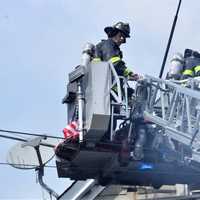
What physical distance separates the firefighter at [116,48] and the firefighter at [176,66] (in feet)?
2.03

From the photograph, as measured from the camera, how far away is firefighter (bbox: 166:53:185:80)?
9.82 m

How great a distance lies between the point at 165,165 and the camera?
10.1 metres

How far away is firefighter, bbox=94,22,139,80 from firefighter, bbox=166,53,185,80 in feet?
2.03

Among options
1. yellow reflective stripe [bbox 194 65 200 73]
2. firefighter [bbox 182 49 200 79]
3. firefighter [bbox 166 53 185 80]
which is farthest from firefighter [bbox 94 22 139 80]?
yellow reflective stripe [bbox 194 65 200 73]

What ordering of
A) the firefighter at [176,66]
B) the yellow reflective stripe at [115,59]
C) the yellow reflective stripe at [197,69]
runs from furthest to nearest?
1. the firefighter at [176,66]
2. the yellow reflective stripe at [197,69]
3. the yellow reflective stripe at [115,59]

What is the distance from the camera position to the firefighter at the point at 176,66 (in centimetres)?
982

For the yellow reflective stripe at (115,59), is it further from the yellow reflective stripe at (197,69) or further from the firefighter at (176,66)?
the yellow reflective stripe at (197,69)

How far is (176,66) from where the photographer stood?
988 centimetres

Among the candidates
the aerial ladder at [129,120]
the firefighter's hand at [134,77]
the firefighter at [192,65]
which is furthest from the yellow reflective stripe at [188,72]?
the firefighter's hand at [134,77]

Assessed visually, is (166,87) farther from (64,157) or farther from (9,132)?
(9,132)

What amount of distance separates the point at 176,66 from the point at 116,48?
0.93 m

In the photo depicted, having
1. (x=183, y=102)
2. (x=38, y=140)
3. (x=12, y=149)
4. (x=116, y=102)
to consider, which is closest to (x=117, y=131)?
(x=116, y=102)

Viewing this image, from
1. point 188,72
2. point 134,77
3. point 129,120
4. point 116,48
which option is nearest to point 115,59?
point 116,48

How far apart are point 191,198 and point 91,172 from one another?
5.15ft
